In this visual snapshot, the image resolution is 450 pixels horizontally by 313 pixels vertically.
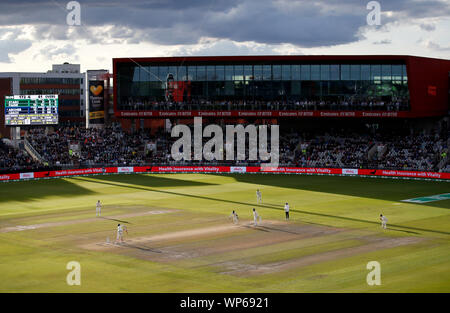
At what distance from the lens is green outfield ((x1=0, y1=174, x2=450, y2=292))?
106 feet

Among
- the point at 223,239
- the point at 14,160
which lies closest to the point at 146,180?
the point at 14,160

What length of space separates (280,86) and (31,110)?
34349mm

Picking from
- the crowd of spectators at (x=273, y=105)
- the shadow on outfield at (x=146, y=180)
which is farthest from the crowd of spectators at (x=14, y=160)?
the crowd of spectators at (x=273, y=105)

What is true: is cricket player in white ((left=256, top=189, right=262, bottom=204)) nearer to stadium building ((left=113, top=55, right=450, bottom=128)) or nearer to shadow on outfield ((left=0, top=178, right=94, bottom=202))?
shadow on outfield ((left=0, top=178, right=94, bottom=202))

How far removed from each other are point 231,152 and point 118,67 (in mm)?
21730

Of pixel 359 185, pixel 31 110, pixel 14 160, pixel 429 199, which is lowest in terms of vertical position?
pixel 429 199

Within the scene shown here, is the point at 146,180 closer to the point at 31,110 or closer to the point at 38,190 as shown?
the point at 38,190

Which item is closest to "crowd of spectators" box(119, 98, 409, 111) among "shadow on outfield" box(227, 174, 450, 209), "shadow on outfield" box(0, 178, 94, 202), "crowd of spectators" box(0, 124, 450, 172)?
"crowd of spectators" box(0, 124, 450, 172)

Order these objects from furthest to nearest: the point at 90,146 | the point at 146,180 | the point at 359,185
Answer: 1. the point at 90,146
2. the point at 146,180
3. the point at 359,185

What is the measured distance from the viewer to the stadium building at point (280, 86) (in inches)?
3617

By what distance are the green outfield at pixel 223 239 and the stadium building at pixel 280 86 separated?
21825mm

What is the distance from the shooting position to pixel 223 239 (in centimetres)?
4288

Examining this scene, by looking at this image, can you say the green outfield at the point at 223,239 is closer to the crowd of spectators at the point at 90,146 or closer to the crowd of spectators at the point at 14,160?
the crowd of spectators at the point at 14,160
